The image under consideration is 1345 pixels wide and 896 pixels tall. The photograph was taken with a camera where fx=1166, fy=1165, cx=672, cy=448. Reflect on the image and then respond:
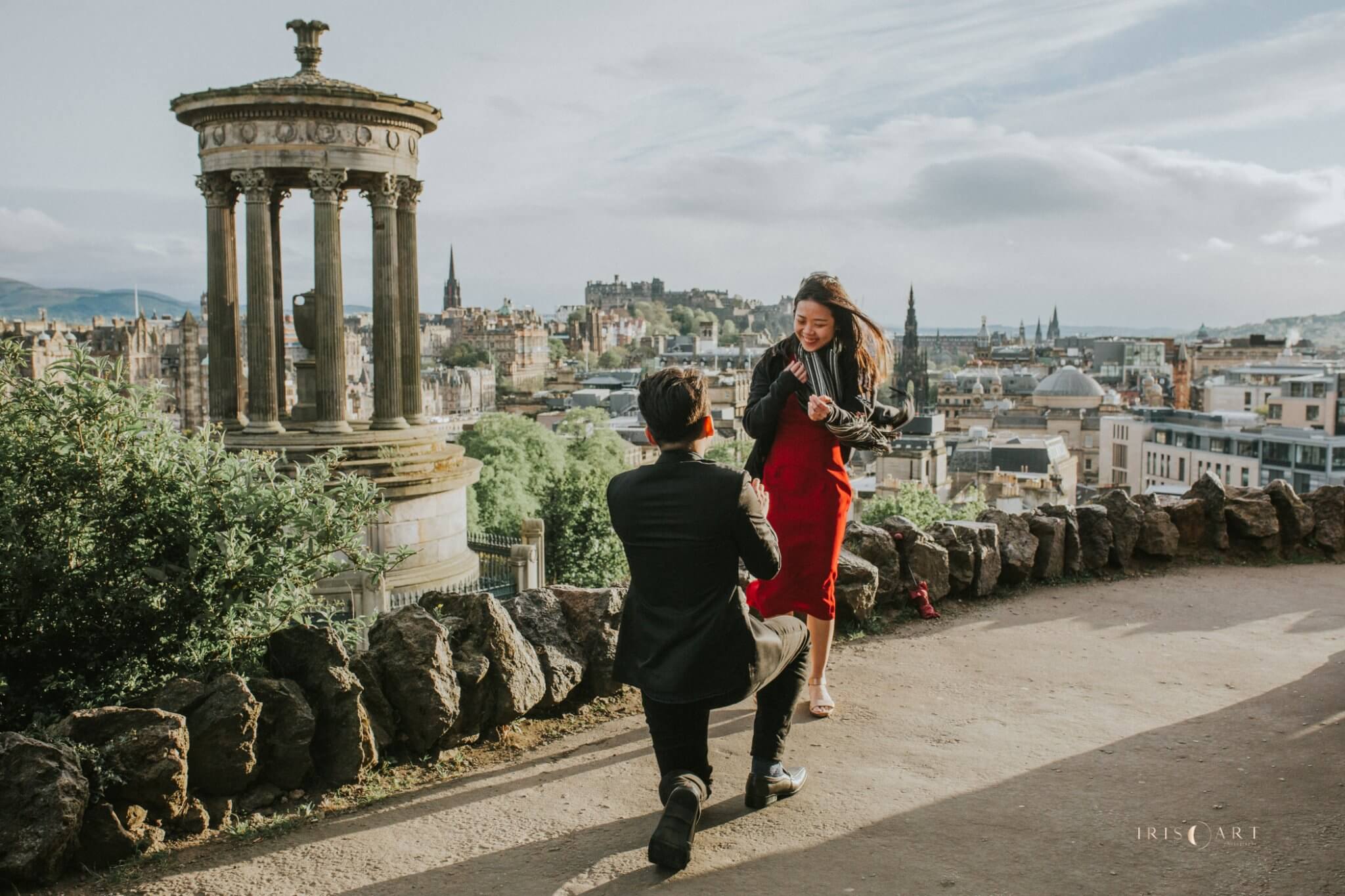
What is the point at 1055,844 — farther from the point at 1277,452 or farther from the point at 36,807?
the point at 1277,452

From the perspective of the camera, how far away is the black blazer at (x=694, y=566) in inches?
146

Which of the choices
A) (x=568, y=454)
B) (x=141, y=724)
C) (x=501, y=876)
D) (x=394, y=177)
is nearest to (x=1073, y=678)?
(x=501, y=876)

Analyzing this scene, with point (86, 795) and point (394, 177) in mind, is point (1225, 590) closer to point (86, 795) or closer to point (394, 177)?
point (86, 795)

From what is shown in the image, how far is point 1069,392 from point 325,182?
341 feet

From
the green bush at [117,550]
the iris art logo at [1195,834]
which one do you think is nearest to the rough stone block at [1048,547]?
the iris art logo at [1195,834]

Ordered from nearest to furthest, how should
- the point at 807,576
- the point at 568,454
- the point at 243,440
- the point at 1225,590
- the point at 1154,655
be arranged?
the point at 807,576, the point at 1154,655, the point at 1225,590, the point at 243,440, the point at 568,454

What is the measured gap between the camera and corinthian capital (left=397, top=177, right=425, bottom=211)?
13812 mm

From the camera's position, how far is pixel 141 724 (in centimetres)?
375

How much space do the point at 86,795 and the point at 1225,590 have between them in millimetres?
6630

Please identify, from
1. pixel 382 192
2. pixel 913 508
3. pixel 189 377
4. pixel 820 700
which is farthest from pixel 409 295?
pixel 189 377

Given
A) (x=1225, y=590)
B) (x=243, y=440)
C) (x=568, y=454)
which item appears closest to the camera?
(x=1225, y=590)

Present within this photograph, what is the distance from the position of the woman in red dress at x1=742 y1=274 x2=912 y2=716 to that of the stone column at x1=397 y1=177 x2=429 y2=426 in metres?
10.1

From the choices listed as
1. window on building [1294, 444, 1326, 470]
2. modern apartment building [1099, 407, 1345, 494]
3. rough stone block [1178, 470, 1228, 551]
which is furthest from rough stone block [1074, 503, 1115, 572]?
window on building [1294, 444, 1326, 470]

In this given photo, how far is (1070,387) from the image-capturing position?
358ft
